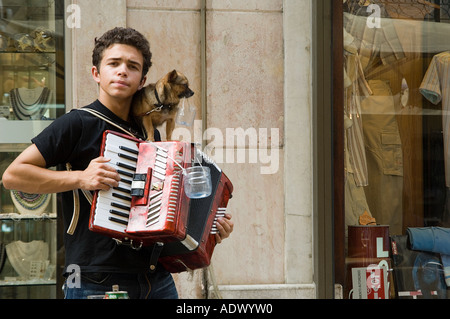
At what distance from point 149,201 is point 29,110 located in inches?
96.9

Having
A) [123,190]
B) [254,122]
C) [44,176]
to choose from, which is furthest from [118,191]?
[254,122]

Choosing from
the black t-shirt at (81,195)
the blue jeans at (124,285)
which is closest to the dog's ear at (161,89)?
the black t-shirt at (81,195)

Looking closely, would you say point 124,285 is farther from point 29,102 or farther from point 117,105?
point 29,102

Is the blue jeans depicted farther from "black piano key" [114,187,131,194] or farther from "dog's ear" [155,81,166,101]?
"dog's ear" [155,81,166,101]

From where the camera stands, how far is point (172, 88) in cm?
308

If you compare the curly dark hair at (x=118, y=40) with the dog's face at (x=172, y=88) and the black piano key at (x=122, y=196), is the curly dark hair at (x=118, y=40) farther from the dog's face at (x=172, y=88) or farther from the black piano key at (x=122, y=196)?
the black piano key at (x=122, y=196)

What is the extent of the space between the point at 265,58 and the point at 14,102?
192cm

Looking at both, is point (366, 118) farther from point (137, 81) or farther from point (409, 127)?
point (137, 81)

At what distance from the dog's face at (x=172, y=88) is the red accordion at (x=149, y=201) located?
39 centimetres

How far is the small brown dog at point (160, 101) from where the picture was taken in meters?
2.88

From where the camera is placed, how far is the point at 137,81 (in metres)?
2.87

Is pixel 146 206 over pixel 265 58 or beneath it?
beneath
